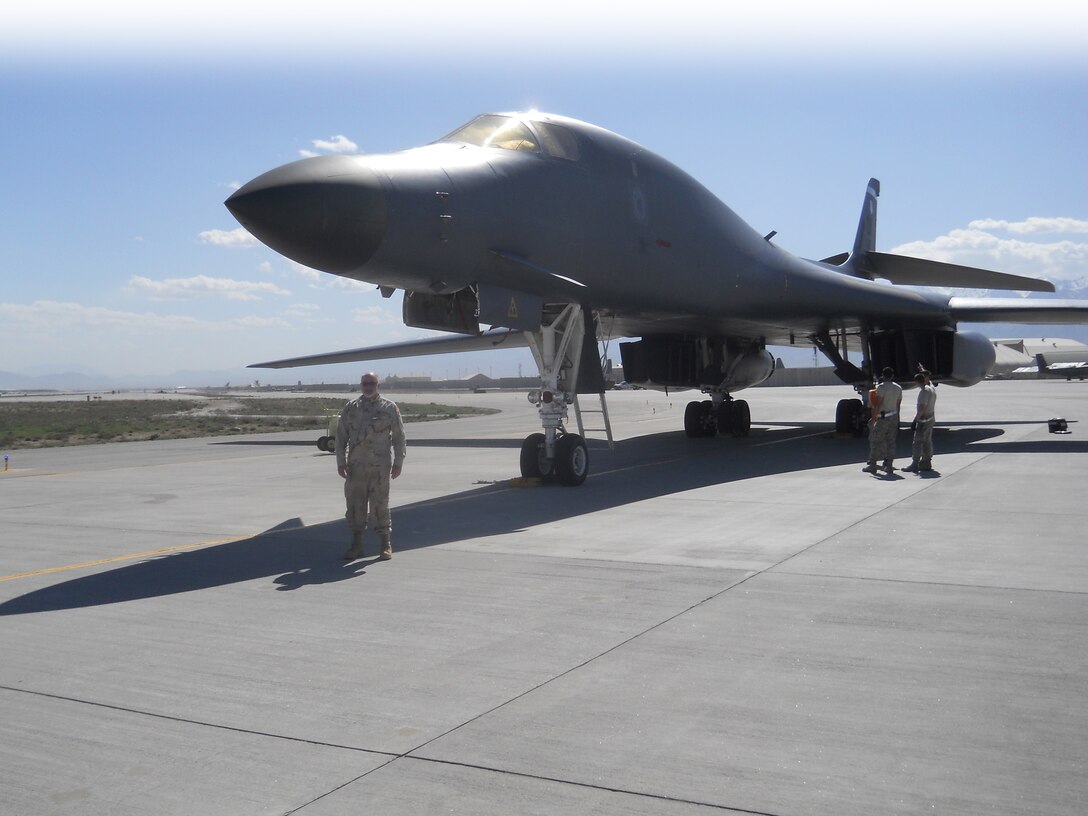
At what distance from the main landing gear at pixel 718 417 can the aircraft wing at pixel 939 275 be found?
511 cm

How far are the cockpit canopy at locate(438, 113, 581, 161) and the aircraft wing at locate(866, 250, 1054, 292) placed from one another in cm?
1222

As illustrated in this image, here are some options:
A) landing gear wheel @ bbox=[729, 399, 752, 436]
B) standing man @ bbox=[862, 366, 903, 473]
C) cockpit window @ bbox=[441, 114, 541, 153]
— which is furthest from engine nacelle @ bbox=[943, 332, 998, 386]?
cockpit window @ bbox=[441, 114, 541, 153]

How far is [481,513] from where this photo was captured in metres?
10.0

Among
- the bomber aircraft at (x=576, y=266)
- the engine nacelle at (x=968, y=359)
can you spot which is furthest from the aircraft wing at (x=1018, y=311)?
the engine nacelle at (x=968, y=359)

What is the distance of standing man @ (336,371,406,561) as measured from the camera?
25.2 feet

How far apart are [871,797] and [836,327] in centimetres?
1732

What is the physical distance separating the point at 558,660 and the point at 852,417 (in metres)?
16.8

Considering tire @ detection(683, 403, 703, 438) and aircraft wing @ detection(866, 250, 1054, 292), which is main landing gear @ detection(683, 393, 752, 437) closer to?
tire @ detection(683, 403, 703, 438)

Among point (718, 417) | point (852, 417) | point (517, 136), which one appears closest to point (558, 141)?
point (517, 136)

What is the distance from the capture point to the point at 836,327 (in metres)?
19.7

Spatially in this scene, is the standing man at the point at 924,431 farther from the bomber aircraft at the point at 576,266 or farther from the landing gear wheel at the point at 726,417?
the landing gear wheel at the point at 726,417

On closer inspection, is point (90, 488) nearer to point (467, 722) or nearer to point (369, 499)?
point (369, 499)

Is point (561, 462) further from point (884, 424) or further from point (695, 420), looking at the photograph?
point (695, 420)

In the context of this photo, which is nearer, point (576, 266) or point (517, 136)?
point (517, 136)
